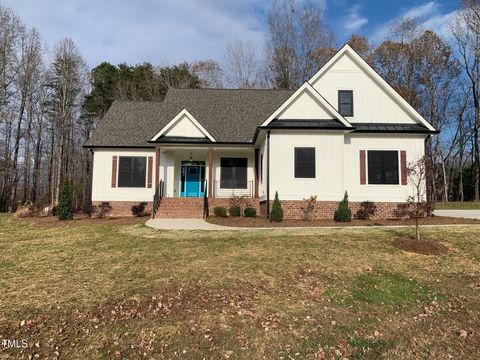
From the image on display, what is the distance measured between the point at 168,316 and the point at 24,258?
5.28m

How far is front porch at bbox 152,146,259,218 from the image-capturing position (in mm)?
17734

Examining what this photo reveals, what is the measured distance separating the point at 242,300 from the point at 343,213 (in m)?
9.14

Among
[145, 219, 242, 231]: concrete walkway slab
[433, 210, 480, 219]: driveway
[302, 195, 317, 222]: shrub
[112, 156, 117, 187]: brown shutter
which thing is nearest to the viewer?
[145, 219, 242, 231]: concrete walkway slab

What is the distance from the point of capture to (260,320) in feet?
15.9

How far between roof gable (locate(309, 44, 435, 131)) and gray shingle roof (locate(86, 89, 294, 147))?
4.84 meters

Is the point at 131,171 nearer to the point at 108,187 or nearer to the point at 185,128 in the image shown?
the point at 108,187

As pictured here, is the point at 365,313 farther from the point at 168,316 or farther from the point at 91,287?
the point at 91,287

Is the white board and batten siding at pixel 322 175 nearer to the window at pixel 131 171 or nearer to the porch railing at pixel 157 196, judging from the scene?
the porch railing at pixel 157 196

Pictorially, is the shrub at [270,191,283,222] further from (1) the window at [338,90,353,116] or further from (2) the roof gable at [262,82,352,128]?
(1) the window at [338,90,353,116]

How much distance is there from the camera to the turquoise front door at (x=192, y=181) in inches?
736

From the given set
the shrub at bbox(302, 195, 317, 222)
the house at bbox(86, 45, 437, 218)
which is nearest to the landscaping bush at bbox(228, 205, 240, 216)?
the house at bbox(86, 45, 437, 218)

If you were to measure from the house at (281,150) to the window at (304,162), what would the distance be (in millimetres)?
45

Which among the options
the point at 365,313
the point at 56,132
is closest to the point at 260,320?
the point at 365,313

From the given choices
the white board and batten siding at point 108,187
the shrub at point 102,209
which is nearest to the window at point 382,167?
the white board and batten siding at point 108,187
